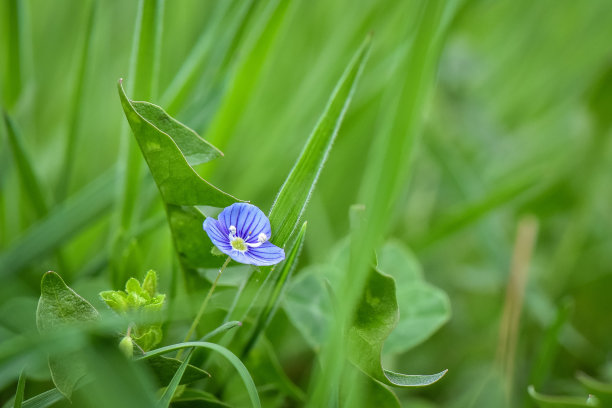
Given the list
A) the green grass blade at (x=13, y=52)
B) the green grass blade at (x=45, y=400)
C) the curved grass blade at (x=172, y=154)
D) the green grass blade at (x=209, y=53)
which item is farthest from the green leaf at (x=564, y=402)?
the green grass blade at (x=13, y=52)

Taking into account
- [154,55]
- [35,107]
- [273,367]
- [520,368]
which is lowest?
[520,368]

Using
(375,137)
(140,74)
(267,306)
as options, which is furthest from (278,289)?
(375,137)

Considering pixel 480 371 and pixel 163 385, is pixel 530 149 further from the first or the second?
pixel 163 385

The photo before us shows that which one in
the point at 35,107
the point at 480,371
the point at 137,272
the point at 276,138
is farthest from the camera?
the point at 35,107

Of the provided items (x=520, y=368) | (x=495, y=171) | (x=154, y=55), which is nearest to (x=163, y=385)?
(x=154, y=55)

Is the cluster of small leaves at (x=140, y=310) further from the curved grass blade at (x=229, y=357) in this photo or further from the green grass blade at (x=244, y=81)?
the green grass blade at (x=244, y=81)

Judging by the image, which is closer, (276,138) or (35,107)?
(276,138)
